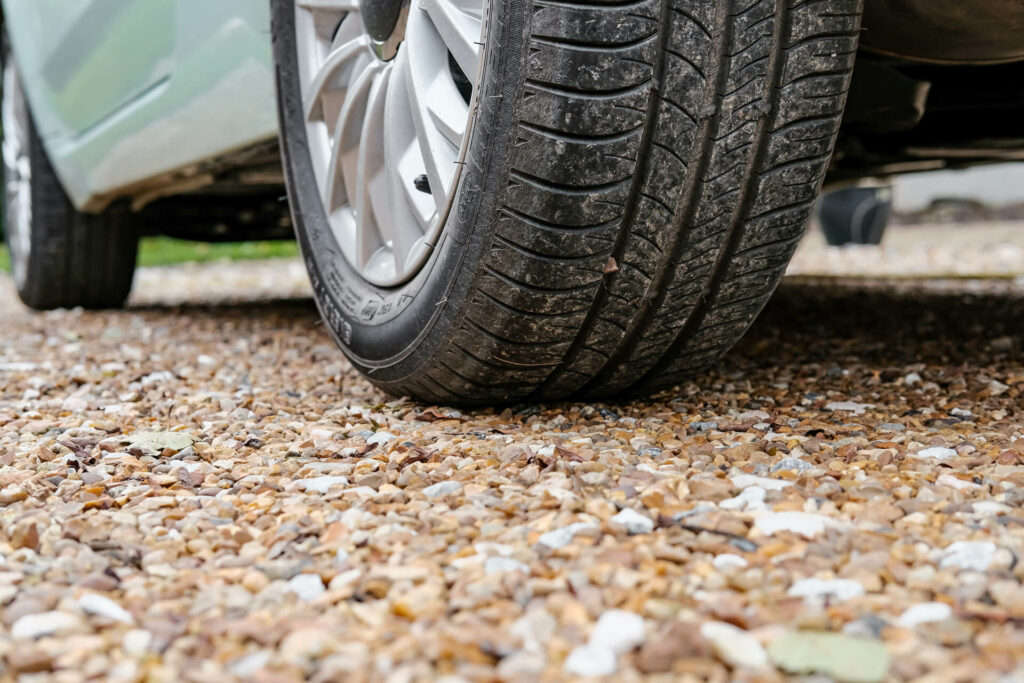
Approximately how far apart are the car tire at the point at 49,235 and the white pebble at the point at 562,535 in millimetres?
2772

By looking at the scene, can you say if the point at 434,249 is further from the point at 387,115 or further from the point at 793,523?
the point at 793,523

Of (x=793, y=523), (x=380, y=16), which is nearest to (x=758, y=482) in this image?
(x=793, y=523)

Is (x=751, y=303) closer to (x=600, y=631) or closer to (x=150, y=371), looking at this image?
(x=600, y=631)

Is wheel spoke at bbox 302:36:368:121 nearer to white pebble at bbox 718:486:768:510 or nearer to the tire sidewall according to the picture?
the tire sidewall

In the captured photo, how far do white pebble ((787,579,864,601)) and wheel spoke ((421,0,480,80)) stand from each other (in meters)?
0.77

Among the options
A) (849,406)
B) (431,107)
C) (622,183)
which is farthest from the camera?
(849,406)

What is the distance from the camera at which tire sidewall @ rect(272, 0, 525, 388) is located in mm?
1197

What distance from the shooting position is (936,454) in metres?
1.20

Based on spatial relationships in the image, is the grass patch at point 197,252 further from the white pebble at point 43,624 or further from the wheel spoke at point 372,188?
the white pebble at point 43,624

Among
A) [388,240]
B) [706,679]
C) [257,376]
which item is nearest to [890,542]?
[706,679]

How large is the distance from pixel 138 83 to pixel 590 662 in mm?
2117

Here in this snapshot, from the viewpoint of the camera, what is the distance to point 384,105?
1.56 metres

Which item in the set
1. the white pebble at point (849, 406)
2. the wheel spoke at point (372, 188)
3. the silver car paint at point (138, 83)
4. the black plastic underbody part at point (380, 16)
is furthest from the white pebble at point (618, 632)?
the silver car paint at point (138, 83)

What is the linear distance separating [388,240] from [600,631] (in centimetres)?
98
